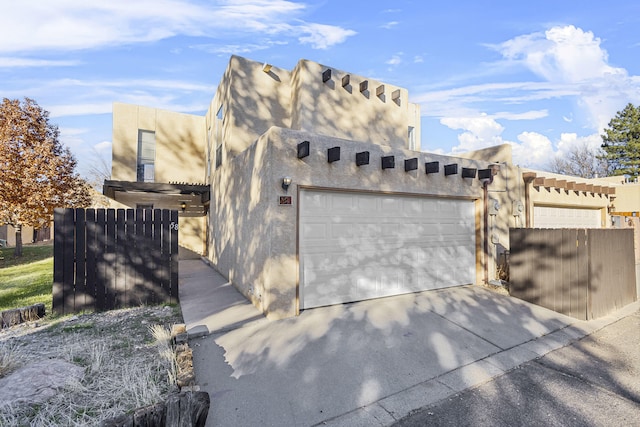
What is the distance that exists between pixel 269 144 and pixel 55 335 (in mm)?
4561

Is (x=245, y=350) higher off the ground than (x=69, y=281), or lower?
lower

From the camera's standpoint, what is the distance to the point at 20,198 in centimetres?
1153

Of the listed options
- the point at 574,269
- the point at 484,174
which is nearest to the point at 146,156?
the point at 484,174

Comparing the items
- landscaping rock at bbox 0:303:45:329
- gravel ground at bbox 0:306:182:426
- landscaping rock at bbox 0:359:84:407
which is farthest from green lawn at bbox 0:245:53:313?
landscaping rock at bbox 0:359:84:407

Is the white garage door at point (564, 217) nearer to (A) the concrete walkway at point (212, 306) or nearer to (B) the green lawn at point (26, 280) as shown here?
(A) the concrete walkway at point (212, 306)

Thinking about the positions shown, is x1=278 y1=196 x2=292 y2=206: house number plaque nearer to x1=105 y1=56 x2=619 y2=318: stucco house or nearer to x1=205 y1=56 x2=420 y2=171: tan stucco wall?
x1=105 y1=56 x2=619 y2=318: stucco house

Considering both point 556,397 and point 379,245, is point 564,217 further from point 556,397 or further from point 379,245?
point 556,397

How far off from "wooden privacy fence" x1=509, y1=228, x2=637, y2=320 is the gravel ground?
275 inches

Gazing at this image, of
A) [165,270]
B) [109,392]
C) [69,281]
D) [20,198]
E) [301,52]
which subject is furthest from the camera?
[20,198]

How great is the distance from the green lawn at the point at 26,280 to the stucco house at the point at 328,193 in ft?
11.7

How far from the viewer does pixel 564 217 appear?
10797 mm

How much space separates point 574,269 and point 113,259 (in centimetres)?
916

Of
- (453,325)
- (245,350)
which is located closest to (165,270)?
(245,350)

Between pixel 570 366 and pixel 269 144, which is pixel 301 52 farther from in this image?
pixel 570 366
